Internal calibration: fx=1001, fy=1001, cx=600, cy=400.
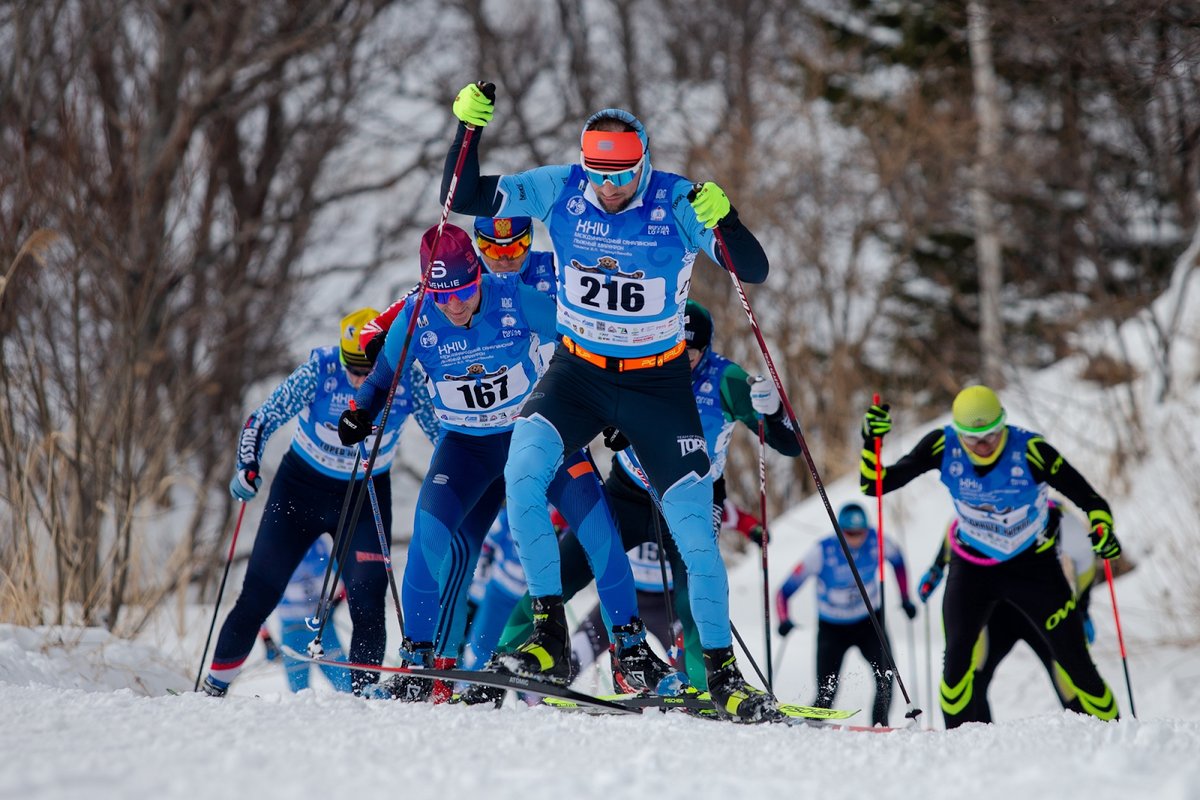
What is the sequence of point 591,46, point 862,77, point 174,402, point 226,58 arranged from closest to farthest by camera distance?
point 174,402, point 226,58, point 862,77, point 591,46

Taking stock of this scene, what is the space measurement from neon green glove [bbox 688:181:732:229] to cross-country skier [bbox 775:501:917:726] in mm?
3414

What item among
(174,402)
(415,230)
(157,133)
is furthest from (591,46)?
(174,402)

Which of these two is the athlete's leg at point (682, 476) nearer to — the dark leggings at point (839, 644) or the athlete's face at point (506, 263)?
the athlete's face at point (506, 263)

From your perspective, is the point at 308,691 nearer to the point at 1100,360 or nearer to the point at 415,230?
the point at 1100,360

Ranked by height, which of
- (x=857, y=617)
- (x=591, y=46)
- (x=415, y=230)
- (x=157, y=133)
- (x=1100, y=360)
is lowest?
(x=857, y=617)

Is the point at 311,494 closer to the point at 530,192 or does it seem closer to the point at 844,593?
the point at 530,192

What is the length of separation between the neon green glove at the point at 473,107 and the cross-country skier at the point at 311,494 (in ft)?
4.85

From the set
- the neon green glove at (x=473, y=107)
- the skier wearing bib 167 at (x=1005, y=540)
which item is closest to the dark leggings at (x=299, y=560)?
the neon green glove at (x=473, y=107)

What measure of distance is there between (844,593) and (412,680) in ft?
10.9

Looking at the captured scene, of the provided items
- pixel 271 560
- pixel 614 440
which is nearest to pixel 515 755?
pixel 614 440

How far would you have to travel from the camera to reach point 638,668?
3.96 m

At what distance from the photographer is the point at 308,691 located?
346cm

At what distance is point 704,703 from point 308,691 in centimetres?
144

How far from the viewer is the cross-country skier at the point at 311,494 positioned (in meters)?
4.69
